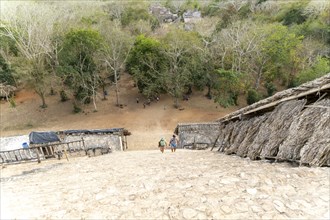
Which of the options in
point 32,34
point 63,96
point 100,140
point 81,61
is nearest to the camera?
point 100,140

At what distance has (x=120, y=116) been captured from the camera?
2644 cm

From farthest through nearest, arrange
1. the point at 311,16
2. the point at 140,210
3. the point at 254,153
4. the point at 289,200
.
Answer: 1. the point at 311,16
2. the point at 254,153
3. the point at 140,210
4. the point at 289,200

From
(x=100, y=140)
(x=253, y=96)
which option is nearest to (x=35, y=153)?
(x=100, y=140)

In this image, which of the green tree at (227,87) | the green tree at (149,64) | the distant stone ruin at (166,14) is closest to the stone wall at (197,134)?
the green tree at (227,87)

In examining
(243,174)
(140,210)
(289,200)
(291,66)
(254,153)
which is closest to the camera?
(289,200)

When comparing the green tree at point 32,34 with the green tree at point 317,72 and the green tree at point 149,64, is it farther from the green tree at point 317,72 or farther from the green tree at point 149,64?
the green tree at point 317,72

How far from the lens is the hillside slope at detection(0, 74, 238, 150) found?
24.1 meters

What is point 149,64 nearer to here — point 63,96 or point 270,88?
point 63,96

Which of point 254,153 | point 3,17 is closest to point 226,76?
point 254,153

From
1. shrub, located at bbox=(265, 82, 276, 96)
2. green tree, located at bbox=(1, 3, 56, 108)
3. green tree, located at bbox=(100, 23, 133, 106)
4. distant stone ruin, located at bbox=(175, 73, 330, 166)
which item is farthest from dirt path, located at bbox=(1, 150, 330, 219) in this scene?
shrub, located at bbox=(265, 82, 276, 96)

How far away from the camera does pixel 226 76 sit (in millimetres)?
24875

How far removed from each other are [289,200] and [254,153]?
330 centimetres

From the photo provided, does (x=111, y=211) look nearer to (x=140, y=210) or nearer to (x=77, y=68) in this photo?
(x=140, y=210)

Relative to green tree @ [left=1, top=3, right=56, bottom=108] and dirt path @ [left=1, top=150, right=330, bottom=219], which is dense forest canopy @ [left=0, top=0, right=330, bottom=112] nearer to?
green tree @ [left=1, top=3, right=56, bottom=108]
